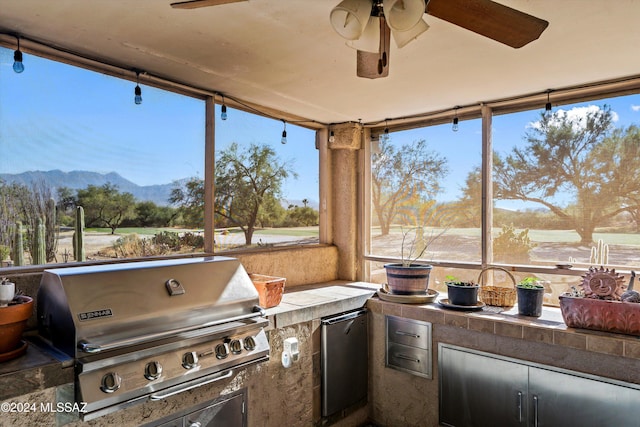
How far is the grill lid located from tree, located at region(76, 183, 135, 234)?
1.62ft

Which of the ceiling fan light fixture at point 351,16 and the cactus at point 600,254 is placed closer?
the ceiling fan light fixture at point 351,16

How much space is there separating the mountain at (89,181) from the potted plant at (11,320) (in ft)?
2.05

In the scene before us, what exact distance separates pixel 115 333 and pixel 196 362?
38cm

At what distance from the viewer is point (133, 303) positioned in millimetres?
1752

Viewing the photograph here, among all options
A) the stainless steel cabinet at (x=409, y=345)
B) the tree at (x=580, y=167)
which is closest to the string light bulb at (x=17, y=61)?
the stainless steel cabinet at (x=409, y=345)

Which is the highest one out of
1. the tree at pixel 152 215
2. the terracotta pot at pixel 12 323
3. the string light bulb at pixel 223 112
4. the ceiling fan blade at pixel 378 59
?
the string light bulb at pixel 223 112

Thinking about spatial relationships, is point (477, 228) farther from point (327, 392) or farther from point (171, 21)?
point (171, 21)

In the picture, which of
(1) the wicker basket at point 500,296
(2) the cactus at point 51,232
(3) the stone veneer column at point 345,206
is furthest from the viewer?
(3) the stone veneer column at point 345,206

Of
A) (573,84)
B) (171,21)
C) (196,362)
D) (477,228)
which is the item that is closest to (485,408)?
(477,228)

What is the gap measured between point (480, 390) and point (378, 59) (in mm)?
2079

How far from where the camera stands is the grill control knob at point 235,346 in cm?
199

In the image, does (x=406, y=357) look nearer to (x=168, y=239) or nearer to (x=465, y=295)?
(x=465, y=295)

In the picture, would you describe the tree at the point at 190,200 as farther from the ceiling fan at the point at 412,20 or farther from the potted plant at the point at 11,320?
the ceiling fan at the point at 412,20

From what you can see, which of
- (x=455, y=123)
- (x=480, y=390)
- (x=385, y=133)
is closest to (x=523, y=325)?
(x=480, y=390)
